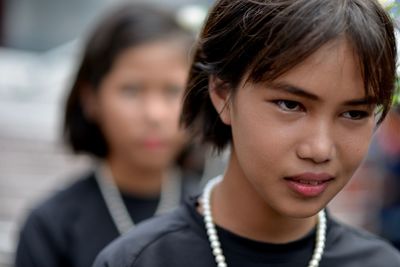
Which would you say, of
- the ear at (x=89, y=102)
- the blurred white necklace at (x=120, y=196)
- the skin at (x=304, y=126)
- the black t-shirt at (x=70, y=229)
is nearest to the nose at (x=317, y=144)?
the skin at (x=304, y=126)

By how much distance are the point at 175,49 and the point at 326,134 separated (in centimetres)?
179

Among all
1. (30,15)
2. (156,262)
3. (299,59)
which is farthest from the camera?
(30,15)

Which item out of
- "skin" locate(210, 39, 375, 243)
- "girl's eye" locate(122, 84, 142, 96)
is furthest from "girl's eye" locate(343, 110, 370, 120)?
"girl's eye" locate(122, 84, 142, 96)

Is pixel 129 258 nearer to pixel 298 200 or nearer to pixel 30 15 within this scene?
pixel 298 200

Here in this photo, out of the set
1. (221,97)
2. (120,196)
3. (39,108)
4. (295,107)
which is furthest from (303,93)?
(39,108)

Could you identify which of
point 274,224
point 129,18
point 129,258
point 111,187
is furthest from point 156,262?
point 129,18

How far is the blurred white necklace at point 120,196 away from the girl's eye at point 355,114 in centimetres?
153

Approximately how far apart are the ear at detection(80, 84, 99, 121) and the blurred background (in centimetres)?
195

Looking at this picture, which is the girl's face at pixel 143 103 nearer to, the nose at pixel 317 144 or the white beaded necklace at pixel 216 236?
the white beaded necklace at pixel 216 236

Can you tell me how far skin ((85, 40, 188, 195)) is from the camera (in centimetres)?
329

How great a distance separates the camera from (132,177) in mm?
3410

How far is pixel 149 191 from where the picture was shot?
11.2 ft

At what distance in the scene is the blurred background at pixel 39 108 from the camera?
21.8 feet

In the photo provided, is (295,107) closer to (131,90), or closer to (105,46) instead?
(131,90)
